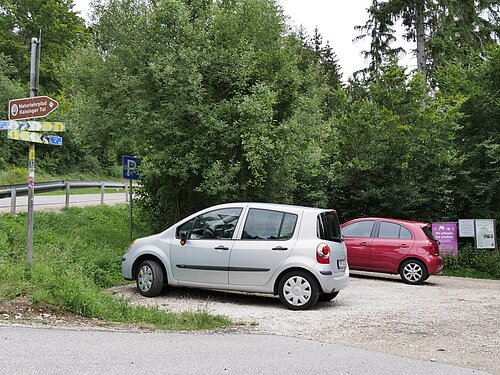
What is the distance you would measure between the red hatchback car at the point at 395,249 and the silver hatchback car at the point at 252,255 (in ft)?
14.5

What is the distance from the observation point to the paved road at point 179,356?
4.99 meters

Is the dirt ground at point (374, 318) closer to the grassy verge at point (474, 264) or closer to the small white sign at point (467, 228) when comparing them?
the grassy verge at point (474, 264)

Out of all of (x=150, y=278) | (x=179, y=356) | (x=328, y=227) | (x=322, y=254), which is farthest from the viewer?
(x=150, y=278)

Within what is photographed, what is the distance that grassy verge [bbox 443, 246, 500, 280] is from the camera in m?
17.2

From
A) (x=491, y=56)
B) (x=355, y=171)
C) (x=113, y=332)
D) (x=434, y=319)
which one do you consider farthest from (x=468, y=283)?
(x=113, y=332)

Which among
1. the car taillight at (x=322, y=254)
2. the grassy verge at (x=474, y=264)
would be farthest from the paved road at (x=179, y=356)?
the grassy verge at (x=474, y=264)

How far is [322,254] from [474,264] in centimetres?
1136

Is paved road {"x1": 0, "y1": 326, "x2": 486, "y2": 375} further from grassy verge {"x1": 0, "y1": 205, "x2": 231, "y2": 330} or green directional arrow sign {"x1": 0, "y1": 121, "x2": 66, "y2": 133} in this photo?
green directional arrow sign {"x1": 0, "y1": 121, "x2": 66, "y2": 133}

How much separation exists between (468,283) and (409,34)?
16.0 meters

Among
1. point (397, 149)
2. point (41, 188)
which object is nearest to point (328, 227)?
point (397, 149)

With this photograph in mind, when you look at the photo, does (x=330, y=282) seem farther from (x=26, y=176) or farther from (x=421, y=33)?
(x=26, y=176)

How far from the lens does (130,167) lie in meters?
14.1

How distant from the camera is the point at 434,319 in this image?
817cm

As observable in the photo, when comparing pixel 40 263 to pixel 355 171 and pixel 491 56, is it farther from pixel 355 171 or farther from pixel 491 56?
pixel 491 56
